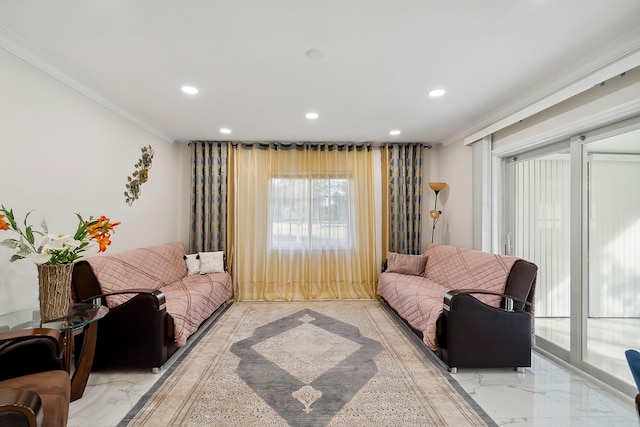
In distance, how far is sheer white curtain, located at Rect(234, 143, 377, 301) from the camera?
4.66 metres

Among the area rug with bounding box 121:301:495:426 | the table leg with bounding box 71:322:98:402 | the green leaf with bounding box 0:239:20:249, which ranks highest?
the green leaf with bounding box 0:239:20:249

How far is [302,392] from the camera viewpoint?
2.15 meters

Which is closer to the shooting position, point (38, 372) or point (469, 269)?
point (38, 372)

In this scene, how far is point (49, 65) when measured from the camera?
228cm

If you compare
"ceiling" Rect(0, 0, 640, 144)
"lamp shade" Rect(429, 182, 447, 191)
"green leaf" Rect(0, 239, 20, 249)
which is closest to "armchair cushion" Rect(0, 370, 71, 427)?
"green leaf" Rect(0, 239, 20, 249)

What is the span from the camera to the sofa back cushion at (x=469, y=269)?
2760 mm

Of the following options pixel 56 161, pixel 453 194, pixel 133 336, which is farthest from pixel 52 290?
pixel 453 194

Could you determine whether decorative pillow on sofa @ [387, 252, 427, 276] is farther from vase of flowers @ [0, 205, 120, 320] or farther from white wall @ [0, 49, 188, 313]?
vase of flowers @ [0, 205, 120, 320]

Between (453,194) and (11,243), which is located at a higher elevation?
(453,194)

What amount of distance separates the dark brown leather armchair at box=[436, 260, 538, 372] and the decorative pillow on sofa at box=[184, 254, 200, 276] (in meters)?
3.36

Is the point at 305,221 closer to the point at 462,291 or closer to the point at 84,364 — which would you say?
the point at 462,291

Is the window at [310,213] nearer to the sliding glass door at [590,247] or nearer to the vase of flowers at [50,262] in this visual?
the sliding glass door at [590,247]

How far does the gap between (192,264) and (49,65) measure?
2698mm

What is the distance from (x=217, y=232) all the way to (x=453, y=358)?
3.67 metres
